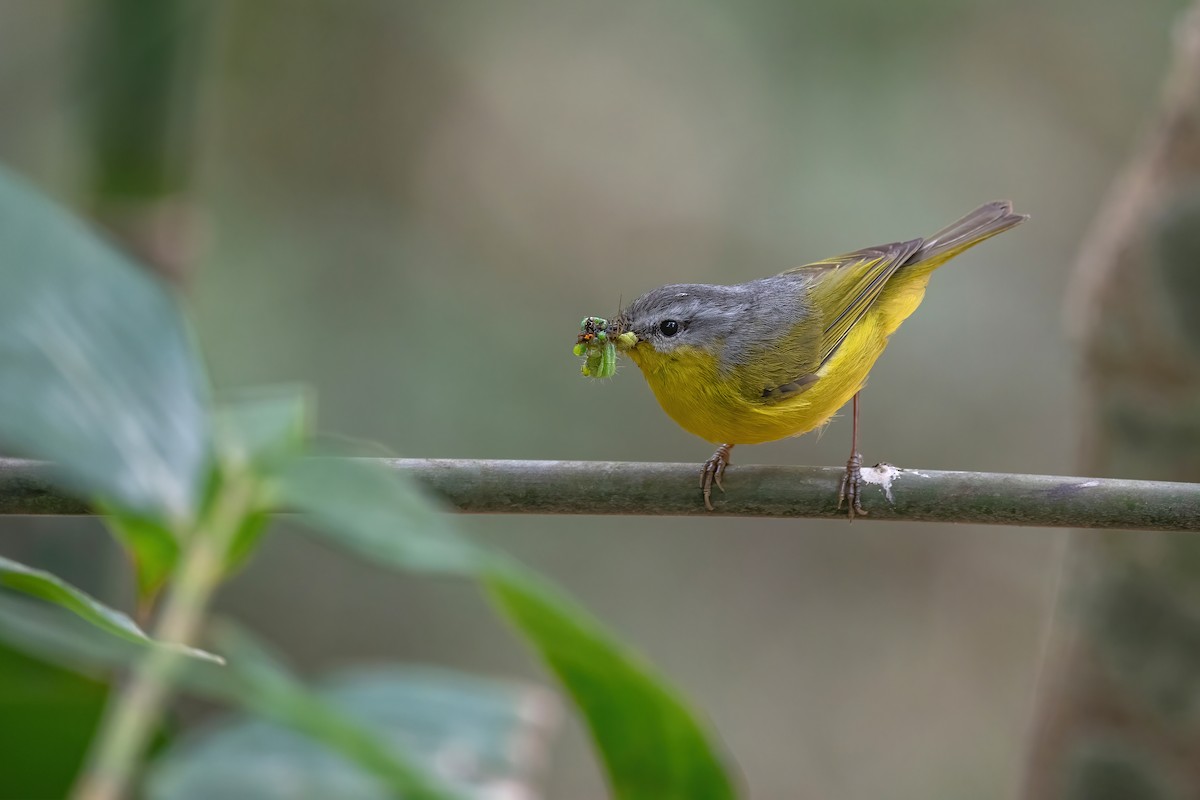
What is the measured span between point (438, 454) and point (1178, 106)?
13.7 ft

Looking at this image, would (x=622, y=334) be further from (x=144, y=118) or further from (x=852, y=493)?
(x=144, y=118)

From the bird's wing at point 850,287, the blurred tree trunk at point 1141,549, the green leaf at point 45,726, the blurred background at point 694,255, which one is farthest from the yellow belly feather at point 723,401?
the blurred background at point 694,255

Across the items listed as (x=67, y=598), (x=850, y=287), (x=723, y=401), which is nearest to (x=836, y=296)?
(x=850, y=287)

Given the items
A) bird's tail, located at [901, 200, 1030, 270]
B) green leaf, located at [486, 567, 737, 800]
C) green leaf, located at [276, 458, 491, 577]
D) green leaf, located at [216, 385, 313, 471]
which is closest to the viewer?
green leaf, located at [276, 458, 491, 577]

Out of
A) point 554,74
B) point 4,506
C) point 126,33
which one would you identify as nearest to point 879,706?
point 554,74

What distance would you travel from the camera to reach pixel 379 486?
1.21m

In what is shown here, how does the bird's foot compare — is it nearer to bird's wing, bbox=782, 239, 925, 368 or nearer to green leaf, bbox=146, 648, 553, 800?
green leaf, bbox=146, 648, 553, 800

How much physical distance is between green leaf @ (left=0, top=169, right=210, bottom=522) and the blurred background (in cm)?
507

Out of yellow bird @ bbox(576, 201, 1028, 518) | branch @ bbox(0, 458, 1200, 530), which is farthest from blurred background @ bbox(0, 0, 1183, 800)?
branch @ bbox(0, 458, 1200, 530)

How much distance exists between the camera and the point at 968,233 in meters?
3.98

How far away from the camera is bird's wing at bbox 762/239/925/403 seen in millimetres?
3471

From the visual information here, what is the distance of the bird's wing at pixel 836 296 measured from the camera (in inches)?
137

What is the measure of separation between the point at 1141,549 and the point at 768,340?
1.32 metres

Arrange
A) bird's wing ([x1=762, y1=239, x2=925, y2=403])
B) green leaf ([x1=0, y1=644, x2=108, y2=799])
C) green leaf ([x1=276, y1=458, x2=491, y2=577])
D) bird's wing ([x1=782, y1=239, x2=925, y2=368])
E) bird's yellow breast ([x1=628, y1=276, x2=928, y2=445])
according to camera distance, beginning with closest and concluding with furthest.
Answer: green leaf ([x1=276, y1=458, x2=491, y2=577])
green leaf ([x1=0, y1=644, x2=108, y2=799])
bird's yellow breast ([x1=628, y1=276, x2=928, y2=445])
bird's wing ([x1=762, y1=239, x2=925, y2=403])
bird's wing ([x1=782, y1=239, x2=925, y2=368])
